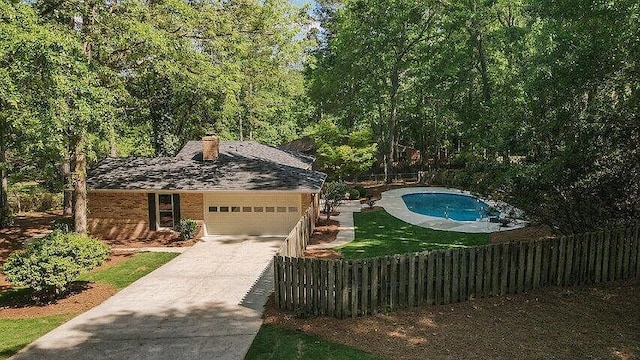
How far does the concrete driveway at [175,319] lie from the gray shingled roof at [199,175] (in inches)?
169

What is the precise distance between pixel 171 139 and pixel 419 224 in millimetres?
19961

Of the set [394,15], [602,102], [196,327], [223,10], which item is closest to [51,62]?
[196,327]

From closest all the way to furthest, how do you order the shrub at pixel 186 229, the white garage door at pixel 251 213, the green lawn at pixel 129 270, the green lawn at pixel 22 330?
the green lawn at pixel 22 330 < the green lawn at pixel 129 270 < the shrub at pixel 186 229 < the white garage door at pixel 251 213

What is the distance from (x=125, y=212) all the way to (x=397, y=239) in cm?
1176

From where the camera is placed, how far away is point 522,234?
16281 millimetres

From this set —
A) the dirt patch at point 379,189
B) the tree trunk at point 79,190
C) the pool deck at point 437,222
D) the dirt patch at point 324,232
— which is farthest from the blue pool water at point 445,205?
the tree trunk at point 79,190

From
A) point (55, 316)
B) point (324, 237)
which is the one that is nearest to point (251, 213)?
point (324, 237)

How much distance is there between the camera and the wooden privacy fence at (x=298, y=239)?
37.0 feet

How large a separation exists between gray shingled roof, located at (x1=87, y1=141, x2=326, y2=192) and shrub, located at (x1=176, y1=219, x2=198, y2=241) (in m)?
1.48

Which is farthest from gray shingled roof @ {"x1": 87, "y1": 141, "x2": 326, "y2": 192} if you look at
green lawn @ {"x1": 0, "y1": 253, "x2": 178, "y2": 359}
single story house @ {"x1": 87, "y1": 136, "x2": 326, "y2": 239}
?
green lawn @ {"x1": 0, "y1": 253, "x2": 178, "y2": 359}

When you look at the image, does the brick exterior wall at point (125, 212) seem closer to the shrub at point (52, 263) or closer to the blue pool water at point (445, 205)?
the shrub at point (52, 263)

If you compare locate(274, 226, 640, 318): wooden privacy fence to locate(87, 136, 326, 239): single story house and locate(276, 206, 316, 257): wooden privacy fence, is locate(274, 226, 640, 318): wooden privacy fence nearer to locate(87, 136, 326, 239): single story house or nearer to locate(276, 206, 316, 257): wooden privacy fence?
locate(276, 206, 316, 257): wooden privacy fence

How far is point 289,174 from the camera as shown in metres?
19.1

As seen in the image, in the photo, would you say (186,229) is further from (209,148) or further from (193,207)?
(209,148)
